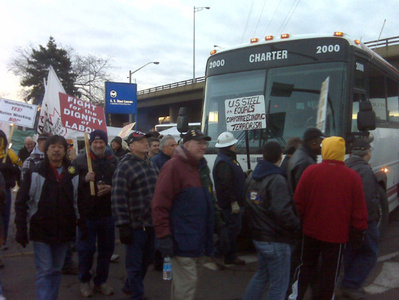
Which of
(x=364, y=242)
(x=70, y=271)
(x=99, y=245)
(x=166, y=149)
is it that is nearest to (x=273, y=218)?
(x=364, y=242)

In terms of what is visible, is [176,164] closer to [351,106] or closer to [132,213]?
[132,213]

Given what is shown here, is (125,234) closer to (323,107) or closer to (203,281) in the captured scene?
(203,281)

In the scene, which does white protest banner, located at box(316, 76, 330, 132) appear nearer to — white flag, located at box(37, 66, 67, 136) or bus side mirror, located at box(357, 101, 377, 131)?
bus side mirror, located at box(357, 101, 377, 131)

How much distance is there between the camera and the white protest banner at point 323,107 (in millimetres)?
5418

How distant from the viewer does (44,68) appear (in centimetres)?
4341

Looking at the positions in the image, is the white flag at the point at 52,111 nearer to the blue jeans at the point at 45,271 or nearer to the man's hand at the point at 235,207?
the blue jeans at the point at 45,271

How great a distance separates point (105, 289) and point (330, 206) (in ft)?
8.90

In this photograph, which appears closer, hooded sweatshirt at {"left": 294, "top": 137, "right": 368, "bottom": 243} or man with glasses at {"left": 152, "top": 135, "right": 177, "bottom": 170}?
hooded sweatshirt at {"left": 294, "top": 137, "right": 368, "bottom": 243}

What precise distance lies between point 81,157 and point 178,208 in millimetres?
1893

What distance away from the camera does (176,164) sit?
10.5ft

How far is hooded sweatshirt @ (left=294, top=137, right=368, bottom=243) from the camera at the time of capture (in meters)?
3.49

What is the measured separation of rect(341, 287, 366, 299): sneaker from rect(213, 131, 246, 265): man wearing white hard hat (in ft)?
5.11

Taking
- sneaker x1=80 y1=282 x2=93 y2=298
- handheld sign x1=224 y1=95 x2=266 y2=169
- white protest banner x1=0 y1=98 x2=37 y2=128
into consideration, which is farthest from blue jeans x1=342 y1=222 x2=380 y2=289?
white protest banner x1=0 y1=98 x2=37 y2=128

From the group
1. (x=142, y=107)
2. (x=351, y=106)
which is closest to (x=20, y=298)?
(x=351, y=106)
